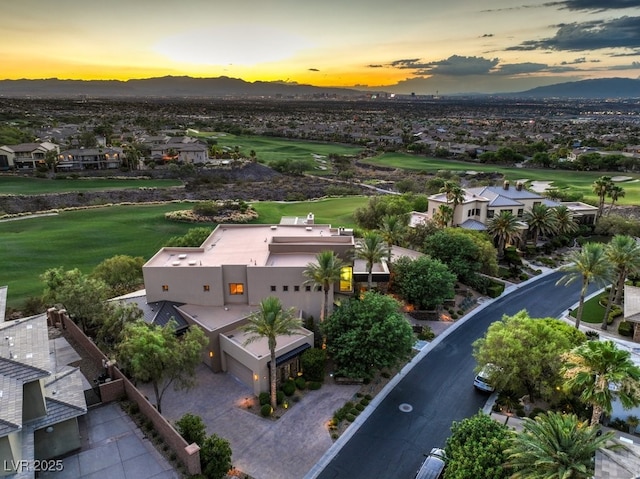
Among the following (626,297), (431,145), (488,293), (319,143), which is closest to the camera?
(626,297)

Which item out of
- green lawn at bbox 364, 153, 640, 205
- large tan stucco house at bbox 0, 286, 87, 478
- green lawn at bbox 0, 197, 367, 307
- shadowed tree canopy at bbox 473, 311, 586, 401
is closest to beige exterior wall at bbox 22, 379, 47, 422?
large tan stucco house at bbox 0, 286, 87, 478

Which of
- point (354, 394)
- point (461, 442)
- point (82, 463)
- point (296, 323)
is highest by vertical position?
point (296, 323)

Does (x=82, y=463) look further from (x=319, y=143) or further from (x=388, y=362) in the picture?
(x=319, y=143)

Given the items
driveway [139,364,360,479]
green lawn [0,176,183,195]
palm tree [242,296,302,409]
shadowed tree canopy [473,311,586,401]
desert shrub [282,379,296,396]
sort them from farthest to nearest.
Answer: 1. green lawn [0,176,183,195]
2. desert shrub [282,379,296,396]
3. palm tree [242,296,302,409]
4. shadowed tree canopy [473,311,586,401]
5. driveway [139,364,360,479]

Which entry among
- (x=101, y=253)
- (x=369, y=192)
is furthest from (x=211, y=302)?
(x=369, y=192)

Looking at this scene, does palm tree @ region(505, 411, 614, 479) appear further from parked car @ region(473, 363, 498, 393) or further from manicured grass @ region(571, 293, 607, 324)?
manicured grass @ region(571, 293, 607, 324)

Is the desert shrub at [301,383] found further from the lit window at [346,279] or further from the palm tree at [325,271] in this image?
the lit window at [346,279]
